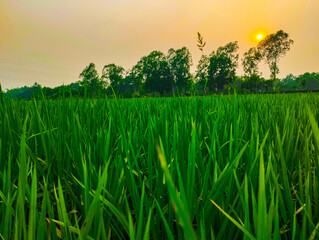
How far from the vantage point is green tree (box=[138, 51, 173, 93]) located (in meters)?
63.4

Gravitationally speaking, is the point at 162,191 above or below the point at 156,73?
below

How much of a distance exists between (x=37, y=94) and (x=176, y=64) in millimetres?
67797

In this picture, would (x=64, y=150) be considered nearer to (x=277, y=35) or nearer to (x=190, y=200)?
(x=190, y=200)

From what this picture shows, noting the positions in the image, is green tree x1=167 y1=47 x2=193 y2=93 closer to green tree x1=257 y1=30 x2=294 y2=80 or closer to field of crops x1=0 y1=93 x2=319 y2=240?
green tree x1=257 y1=30 x2=294 y2=80

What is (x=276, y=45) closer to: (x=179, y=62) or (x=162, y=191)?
(x=179, y=62)

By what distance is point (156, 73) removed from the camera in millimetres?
64938

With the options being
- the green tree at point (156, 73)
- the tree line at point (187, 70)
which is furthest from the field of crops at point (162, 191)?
the green tree at point (156, 73)

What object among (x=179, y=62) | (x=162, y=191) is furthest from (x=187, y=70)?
(x=162, y=191)

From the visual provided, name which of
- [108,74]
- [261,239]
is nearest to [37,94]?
[261,239]

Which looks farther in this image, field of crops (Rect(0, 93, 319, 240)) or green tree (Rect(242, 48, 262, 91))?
green tree (Rect(242, 48, 262, 91))

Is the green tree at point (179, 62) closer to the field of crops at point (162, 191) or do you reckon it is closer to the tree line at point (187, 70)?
the tree line at point (187, 70)

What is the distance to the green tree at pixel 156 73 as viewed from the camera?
63.4m

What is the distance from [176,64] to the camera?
67.0 metres

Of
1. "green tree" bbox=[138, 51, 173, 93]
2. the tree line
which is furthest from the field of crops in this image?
"green tree" bbox=[138, 51, 173, 93]
